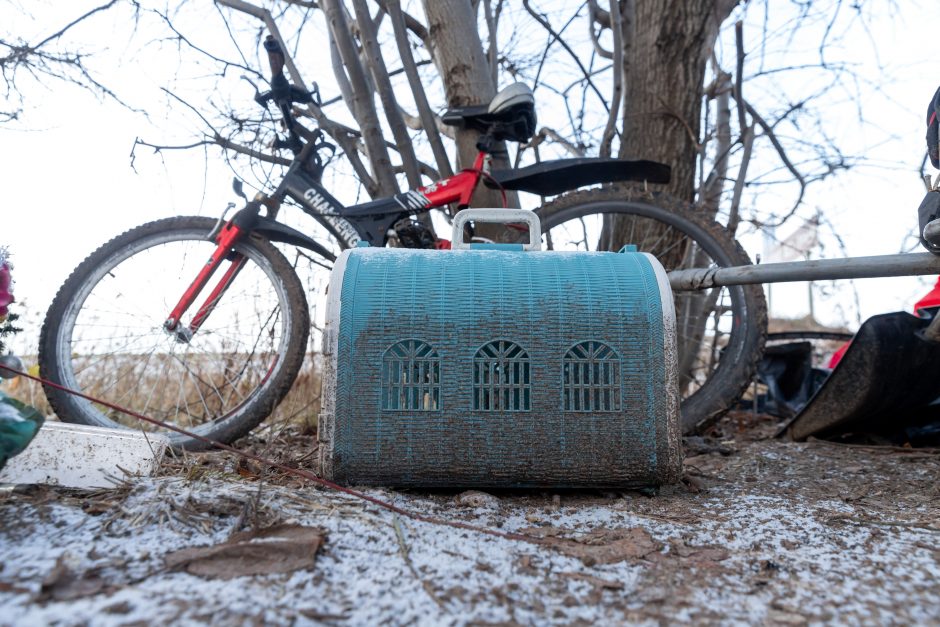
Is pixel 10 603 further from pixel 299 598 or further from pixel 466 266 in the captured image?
pixel 466 266

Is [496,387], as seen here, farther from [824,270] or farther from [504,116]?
[504,116]

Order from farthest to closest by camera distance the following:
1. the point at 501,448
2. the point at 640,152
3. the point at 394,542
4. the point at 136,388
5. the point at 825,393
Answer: the point at 640,152 → the point at 136,388 → the point at 825,393 → the point at 501,448 → the point at 394,542

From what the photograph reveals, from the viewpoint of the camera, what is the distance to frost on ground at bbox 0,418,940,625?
78 cm

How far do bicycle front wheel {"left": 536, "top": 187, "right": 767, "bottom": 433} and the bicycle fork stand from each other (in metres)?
1.14

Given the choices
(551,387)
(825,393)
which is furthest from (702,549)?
(825,393)

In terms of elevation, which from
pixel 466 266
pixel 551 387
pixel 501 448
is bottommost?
pixel 501 448

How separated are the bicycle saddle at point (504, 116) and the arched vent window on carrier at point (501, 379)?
1318mm

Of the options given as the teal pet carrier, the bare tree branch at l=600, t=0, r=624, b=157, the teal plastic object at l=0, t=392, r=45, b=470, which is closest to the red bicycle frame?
the bare tree branch at l=600, t=0, r=624, b=157

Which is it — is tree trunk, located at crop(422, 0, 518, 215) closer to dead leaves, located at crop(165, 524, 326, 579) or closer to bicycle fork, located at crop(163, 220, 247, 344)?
bicycle fork, located at crop(163, 220, 247, 344)

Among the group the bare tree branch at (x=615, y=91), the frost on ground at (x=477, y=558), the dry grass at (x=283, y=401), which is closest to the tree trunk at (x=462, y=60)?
the bare tree branch at (x=615, y=91)

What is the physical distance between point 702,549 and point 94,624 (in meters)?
0.88

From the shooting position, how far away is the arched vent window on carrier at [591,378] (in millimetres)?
1336

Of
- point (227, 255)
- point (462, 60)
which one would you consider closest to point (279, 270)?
point (227, 255)

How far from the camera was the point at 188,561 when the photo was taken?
88cm
